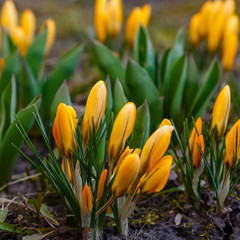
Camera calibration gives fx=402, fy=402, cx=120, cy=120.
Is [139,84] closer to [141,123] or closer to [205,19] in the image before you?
[141,123]

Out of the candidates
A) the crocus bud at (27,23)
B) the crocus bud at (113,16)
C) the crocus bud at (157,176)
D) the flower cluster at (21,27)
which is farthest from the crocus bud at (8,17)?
the crocus bud at (157,176)

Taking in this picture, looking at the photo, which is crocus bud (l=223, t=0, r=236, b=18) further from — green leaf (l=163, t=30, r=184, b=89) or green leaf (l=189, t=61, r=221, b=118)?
green leaf (l=189, t=61, r=221, b=118)

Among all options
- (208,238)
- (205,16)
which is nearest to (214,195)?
(208,238)

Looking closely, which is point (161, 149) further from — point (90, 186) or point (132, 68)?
point (132, 68)

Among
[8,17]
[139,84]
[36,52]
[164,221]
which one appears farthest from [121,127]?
[8,17]

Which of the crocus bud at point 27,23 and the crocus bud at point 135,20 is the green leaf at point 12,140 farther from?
the crocus bud at point 135,20

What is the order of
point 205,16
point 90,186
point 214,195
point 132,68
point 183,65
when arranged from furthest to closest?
point 205,16 < point 183,65 < point 132,68 < point 214,195 < point 90,186
